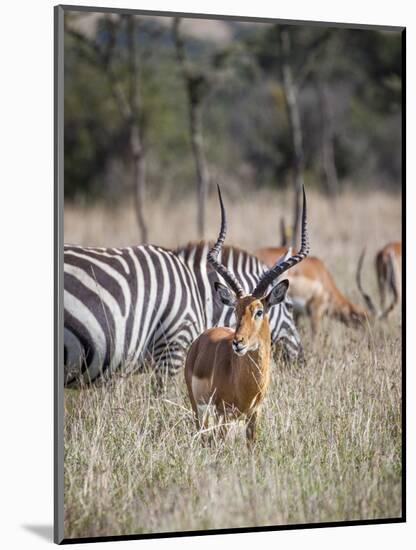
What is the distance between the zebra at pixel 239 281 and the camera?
707 cm

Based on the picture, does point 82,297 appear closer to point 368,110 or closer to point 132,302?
point 132,302

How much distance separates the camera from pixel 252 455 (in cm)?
645

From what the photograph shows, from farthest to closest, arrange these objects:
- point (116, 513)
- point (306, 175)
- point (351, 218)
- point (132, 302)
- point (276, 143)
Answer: point (276, 143) < point (306, 175) < point (351, 218) < point (132, 302) < point (116, 513)

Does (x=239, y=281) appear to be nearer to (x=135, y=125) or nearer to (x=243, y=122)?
(x=135, y=125)

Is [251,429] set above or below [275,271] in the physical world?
below

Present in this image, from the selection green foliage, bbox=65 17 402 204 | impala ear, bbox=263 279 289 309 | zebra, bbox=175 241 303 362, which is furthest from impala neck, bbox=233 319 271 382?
green foliage, bbox=65 17 402 204

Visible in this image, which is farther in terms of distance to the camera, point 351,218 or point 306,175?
point 306,175

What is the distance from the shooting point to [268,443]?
6574mm

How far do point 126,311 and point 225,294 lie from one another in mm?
827

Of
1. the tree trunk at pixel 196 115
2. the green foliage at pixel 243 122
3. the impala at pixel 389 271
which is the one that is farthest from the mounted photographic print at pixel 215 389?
the green foliage at pixel 243 122

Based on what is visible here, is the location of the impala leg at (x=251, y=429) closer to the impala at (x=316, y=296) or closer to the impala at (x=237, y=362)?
the impala at (x=237, y=362)

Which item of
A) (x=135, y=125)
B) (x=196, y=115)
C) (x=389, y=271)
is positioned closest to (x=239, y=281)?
(x=389, y=271)
